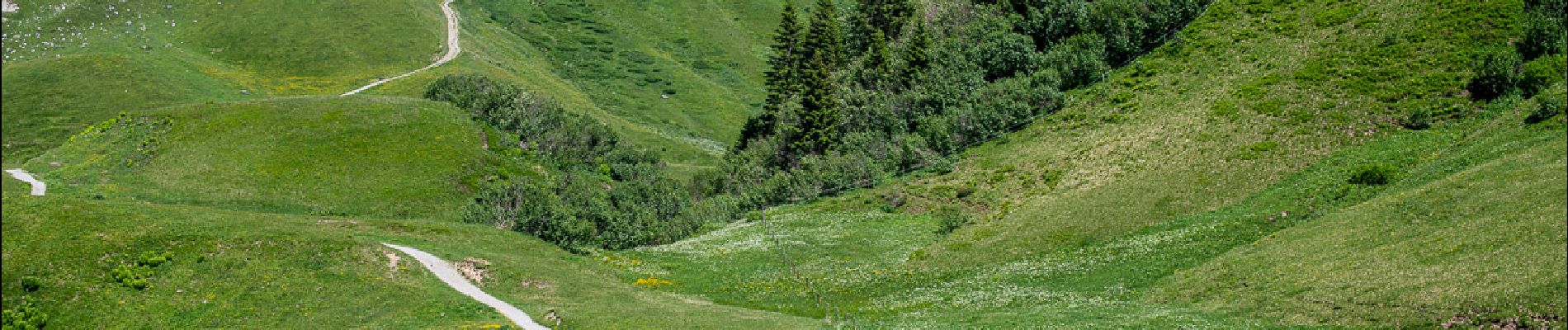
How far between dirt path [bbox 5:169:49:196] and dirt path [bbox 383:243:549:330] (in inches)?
962

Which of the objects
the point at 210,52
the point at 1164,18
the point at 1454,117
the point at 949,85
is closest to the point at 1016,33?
the point at 949,85

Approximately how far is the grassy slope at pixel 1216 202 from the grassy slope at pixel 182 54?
5505 centimetres

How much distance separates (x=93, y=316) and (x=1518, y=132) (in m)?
51.8

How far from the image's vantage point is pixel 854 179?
7281 centimetres

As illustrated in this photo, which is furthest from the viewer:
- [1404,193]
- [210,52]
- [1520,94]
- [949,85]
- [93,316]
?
[210,52]

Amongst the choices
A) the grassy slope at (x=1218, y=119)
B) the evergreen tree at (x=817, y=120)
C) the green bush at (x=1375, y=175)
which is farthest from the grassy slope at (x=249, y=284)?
the evergreen tree at (x=817, y=120)

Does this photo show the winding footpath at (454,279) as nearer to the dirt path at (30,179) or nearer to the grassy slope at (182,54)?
the dirt path at (30,179)

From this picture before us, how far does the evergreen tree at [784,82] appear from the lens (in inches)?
3984

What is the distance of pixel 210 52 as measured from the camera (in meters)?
104

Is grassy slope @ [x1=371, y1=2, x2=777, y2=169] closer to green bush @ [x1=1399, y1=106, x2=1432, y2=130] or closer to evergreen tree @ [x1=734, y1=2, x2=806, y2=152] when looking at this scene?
evergreen tree @ [x1=734, y1=2, x2=806, y2=152]

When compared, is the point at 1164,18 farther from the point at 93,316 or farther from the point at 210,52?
the point at 210,52

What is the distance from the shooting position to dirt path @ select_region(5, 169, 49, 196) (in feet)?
168

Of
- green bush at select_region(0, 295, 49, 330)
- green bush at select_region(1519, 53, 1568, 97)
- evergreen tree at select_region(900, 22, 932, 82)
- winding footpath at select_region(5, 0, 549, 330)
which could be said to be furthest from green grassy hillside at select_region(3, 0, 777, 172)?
green bush at select_region(1519, 53, 1568, 97)

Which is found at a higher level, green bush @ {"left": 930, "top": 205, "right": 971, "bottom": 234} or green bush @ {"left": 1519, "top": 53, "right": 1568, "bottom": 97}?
green bush @ {"left": 1519, "top": 53, "right": 1568, "bottom": 97}
